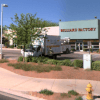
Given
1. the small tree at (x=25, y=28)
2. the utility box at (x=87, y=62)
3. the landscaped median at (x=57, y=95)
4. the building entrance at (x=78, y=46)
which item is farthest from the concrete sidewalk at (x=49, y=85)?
the building entrance at (x=78, y=46)

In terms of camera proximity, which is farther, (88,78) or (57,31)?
(57,31)

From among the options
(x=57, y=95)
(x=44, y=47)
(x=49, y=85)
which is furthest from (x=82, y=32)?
(x=57, y=95)

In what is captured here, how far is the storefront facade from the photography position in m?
34.9

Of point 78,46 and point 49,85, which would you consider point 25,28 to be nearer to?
point 49,85

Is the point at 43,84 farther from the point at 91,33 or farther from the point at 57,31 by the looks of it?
the point at 57,31

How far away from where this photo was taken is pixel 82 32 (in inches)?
1430

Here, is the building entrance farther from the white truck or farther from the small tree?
the small tree

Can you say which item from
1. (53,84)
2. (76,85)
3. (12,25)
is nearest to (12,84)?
(53,84)

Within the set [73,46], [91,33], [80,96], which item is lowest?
[80,96]

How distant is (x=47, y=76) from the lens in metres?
10.9

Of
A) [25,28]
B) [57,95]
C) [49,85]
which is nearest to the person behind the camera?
[57,95]

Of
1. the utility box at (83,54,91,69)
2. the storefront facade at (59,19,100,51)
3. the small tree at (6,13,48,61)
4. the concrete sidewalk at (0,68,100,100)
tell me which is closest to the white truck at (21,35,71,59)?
the small tree at (6,13,48,61)

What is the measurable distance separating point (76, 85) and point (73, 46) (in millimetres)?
30972

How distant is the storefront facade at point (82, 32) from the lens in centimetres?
3488
